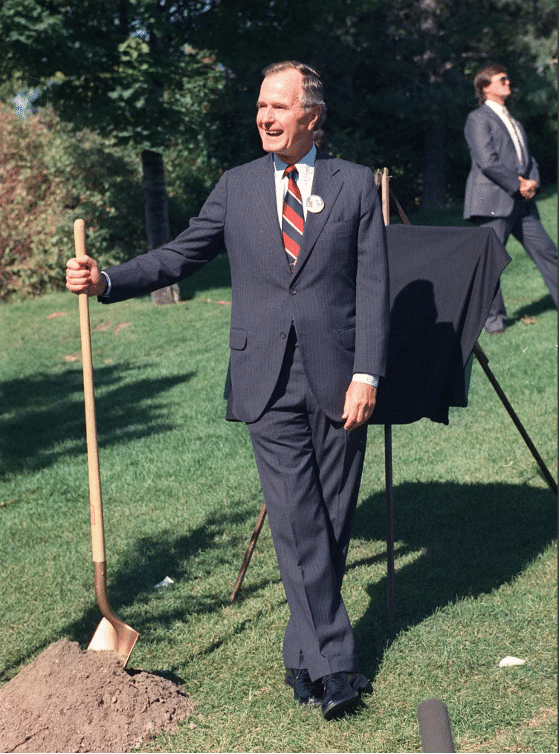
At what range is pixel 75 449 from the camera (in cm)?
848

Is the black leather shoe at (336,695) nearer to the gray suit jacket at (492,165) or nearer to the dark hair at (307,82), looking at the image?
the dark hair at (307,82)

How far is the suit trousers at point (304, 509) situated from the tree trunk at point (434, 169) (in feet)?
63.2

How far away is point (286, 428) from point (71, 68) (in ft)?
36.6

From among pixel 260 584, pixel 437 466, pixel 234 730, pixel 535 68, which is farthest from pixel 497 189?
pixel 535 68

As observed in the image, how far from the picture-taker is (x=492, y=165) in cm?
941

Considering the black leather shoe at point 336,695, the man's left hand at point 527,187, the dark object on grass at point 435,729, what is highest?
the man's left hand at point 527,187

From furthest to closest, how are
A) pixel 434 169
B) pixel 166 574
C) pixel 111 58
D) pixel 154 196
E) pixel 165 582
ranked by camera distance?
pixel 434 169
pixel 154 196
pixel 111 58
pixel 166 574
pixel 165 582

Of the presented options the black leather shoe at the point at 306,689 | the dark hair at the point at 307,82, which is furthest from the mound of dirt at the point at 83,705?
the dark hair at the point at 307,82

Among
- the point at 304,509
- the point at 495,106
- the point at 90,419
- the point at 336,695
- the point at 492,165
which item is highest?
the point at 495,106

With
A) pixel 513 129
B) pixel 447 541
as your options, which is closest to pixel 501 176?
pixel 513 129

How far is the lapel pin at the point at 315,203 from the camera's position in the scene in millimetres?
3955

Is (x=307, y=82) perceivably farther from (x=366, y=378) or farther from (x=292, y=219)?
(x=366, y=378)

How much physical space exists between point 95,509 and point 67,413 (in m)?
6.05

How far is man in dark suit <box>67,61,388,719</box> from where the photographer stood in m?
3.96
